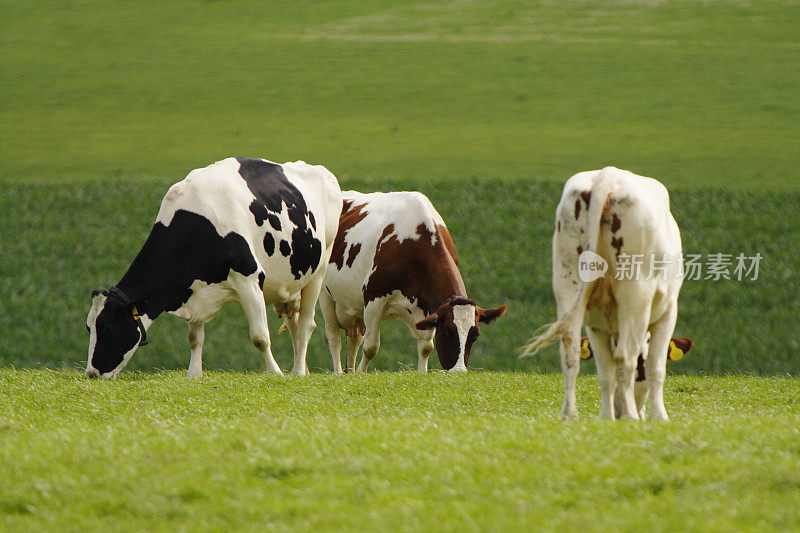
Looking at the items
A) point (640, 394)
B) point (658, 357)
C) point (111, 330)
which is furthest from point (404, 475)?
point (111, 330)

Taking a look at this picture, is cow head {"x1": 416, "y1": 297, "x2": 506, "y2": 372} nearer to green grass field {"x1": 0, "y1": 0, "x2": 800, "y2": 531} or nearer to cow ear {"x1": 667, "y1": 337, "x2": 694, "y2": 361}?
green grass field {"x1": 0, "y1": 0, "x2": 800, "y2": 531}

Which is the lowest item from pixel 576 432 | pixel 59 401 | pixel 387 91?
pixel 59 401

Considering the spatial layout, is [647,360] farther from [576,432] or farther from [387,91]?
[387,91]

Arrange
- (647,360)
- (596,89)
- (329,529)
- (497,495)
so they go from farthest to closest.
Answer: (596,89) → (647,360) → (497,495) → (329,529)

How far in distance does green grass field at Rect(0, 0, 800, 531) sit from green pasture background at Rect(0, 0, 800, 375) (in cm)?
12

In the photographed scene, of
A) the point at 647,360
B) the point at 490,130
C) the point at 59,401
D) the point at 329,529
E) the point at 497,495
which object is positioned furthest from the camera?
the point at 490,130

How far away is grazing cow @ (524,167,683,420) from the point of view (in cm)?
788

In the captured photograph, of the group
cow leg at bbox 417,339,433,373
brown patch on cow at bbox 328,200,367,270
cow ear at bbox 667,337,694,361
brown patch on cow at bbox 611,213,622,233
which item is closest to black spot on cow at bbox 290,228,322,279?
brown patch on cow at bbox 328,200,367,270

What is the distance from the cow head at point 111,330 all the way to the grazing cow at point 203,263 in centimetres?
1

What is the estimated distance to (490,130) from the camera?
34562mm

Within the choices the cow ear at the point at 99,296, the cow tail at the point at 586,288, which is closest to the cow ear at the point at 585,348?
the cow tail at the point at 586,288

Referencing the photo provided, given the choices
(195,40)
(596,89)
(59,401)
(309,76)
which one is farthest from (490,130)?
(59,401)

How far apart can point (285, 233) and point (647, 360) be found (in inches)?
252

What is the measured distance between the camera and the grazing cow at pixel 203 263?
41.3 feet
